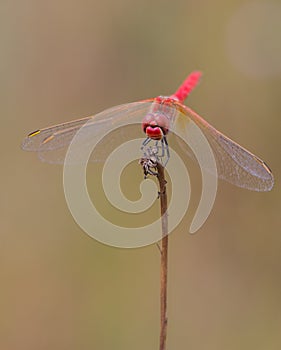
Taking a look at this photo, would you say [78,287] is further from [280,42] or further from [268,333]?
[280,42]

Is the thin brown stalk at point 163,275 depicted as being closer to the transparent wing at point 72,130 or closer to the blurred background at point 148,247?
the transparent wing at point 72,130

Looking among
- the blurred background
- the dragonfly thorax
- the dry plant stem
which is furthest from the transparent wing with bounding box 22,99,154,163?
the blurred background

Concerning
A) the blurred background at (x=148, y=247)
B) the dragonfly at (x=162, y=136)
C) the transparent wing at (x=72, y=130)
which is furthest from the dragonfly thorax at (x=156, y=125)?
the blurred background at (x=148, y=247)

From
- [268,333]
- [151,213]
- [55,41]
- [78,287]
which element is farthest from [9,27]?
[268,333]

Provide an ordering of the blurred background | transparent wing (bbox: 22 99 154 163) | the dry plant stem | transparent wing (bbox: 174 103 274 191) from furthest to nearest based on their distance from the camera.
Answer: the blurred background
transparent wing (bbox: 22 99 154 163)
transparent wing (bbox: 174 103 274 191)
the dry plant stem

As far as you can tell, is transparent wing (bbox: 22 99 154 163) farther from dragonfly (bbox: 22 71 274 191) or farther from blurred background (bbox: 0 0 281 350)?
blurred background (bbox: 0 0 281 350)
